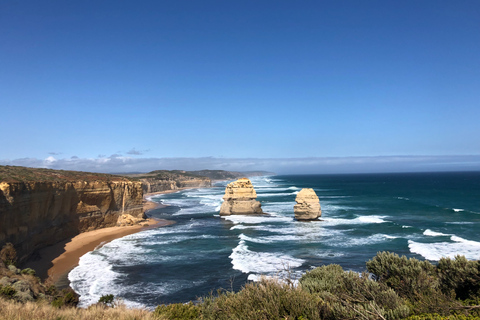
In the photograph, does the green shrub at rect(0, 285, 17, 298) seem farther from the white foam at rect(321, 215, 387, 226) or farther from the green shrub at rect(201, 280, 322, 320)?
the white foam at rect(321, 215, 387, 226)

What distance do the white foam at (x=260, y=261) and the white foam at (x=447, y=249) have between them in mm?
9618

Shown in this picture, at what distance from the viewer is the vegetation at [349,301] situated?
677cm

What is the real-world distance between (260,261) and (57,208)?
59.6 feet

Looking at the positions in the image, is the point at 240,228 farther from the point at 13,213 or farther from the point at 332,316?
the point at 332,316

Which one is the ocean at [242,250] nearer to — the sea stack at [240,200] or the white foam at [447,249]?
the white foam at [447,249]

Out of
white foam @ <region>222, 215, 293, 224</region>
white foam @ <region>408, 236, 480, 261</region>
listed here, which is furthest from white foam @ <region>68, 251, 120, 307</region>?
white foam @ <region>408, 236, 480, 261</region>

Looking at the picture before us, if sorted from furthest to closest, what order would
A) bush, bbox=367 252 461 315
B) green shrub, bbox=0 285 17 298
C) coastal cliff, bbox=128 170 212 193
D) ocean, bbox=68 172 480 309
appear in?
coastal cliff, bbox=128 170 212 193 → ocean, bbox=68 172 480 309 → green shrub, bbox=0 285 17 298 → bush, bbox=367 252 461 315

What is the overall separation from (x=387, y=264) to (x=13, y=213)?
70.9 ft

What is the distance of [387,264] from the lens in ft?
36.0

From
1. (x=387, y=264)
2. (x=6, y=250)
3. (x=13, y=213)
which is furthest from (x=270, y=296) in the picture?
(x=13, y=213)

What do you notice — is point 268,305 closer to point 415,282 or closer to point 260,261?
point 415,282

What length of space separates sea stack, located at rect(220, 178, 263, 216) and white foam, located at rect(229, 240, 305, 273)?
18.0 metres

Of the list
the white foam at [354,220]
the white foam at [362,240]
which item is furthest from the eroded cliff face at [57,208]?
the white foam at [362,240]

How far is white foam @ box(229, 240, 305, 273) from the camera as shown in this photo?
20344mm
